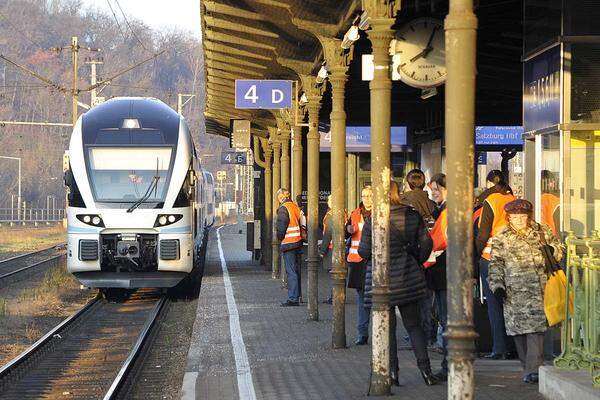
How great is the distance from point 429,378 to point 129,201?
12121 millimetres

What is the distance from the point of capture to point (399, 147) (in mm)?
25391

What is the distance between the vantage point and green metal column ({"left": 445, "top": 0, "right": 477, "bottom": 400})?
656cm

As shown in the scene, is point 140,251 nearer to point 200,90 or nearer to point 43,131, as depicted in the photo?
point 43,131

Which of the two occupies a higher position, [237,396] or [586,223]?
[586,223]

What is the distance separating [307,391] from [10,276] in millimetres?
20958

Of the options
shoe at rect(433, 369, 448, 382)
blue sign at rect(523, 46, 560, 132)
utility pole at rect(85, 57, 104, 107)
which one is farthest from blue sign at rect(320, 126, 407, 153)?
utility pole at rect(85, 57, 104, 107)

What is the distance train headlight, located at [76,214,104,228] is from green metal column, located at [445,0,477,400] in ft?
49.8

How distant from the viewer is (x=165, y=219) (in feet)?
71.3

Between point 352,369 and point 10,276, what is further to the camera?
point 10,276

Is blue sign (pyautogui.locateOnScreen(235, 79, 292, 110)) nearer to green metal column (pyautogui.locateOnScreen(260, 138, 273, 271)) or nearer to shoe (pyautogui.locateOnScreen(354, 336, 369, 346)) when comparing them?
shoe (pyautogui.locateOnScreen(354, 336, 369, 346))

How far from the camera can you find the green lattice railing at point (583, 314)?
8625 mm

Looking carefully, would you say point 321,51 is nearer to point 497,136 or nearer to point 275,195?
point 497,136

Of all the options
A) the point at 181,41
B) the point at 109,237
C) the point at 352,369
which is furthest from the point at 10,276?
the point at 181,41

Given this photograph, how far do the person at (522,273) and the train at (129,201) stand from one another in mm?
12329
